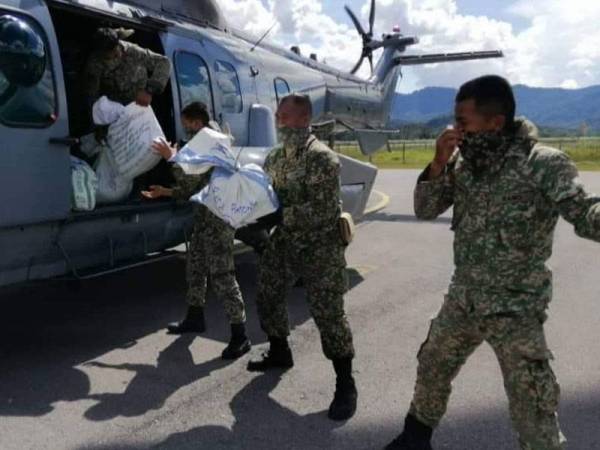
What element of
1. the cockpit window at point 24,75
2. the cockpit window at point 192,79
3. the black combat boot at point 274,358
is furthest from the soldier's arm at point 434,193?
the cockpit window at point 192,79

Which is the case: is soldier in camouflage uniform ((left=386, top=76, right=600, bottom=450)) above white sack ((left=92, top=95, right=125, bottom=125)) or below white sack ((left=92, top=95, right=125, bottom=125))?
below

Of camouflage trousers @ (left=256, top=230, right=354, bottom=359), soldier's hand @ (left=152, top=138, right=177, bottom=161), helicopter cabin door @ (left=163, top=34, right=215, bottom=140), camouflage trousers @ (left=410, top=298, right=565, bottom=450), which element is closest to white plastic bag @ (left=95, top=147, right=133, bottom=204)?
soldier's hand @ (left=152, top=138, right=177, bottom=161)

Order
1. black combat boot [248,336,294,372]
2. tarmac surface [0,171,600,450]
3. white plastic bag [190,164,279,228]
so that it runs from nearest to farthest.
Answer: tarmac surface [0,171,600,450], white plastic bag [190,164,279,228], black combat boot [248,336,294,372]

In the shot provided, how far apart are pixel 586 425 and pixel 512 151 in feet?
6.08

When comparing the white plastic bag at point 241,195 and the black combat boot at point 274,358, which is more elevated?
the white plastic bag at point 241,195

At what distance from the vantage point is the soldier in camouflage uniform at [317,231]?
3.88 m

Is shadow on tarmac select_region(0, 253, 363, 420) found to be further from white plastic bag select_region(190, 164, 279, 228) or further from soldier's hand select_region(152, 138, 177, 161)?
soldier's hand select_region(152, 138, 177, 161)

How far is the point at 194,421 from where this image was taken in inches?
150

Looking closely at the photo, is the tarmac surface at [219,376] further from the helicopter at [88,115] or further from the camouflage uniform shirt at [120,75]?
the camouflage uniform shirt at [120,75]

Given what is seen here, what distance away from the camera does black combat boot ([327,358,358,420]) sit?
387 cm

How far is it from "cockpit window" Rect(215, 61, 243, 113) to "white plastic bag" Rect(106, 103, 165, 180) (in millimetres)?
1915

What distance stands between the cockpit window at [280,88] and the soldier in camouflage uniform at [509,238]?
5.65m

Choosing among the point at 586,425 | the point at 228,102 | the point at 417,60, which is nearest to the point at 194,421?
the point at 586,425

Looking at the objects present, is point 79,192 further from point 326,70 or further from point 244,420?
point 326,70
